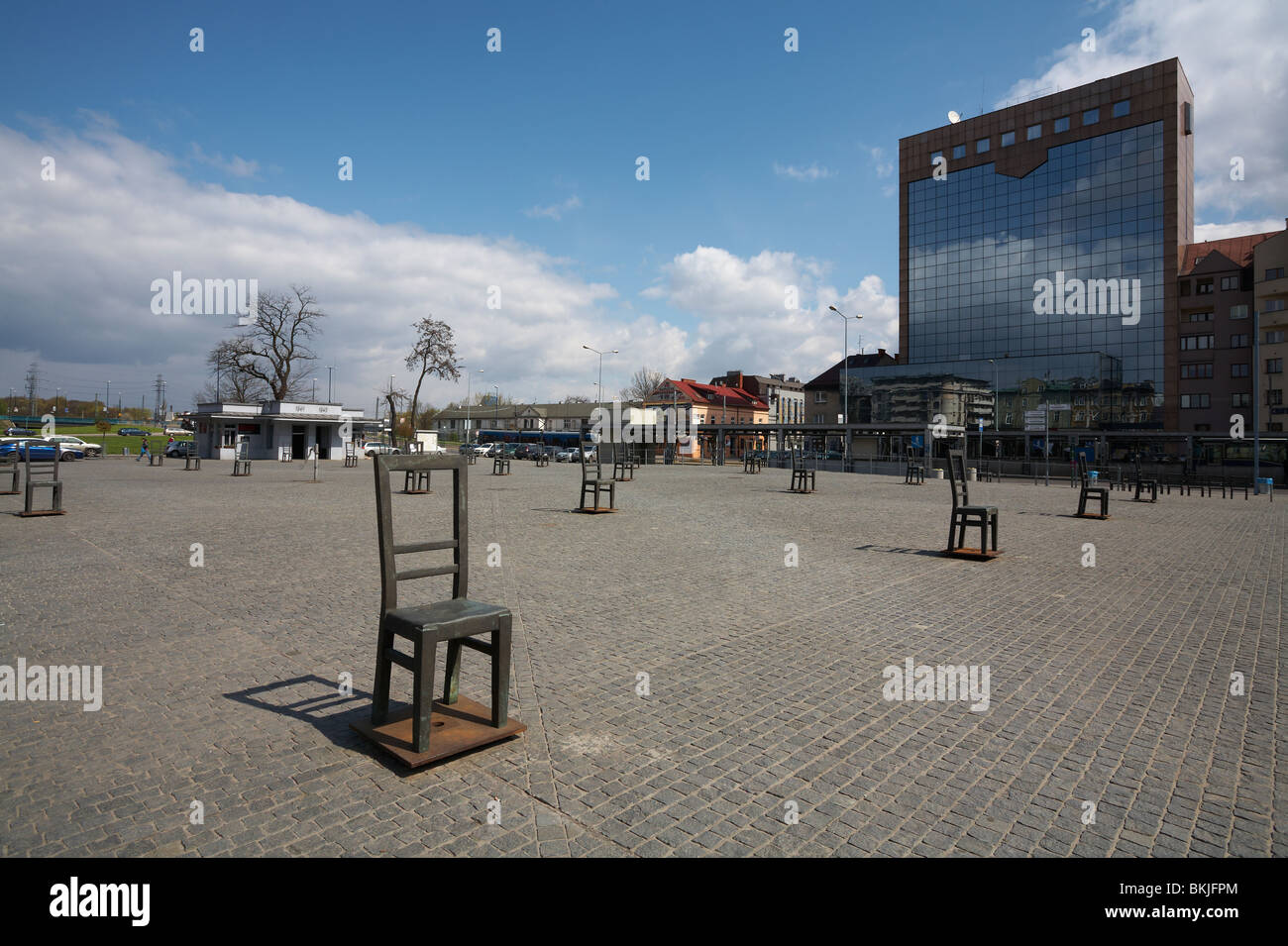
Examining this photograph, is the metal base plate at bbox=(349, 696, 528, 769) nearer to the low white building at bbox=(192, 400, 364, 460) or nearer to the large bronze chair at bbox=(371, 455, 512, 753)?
the large bronze chair at bbox=(371, 455, 512, 753)

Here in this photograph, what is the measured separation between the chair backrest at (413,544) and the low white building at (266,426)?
56.4m

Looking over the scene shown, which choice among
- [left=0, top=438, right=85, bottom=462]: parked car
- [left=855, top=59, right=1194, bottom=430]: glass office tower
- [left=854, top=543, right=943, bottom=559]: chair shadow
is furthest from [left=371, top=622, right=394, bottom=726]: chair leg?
[left=855, top=59, right=1194, bottom=430]: glass office tower

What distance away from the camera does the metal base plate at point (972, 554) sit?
35.5ft

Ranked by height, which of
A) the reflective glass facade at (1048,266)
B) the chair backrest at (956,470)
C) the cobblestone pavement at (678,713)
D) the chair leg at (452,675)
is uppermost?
the reflective glass facade at (1048,266)

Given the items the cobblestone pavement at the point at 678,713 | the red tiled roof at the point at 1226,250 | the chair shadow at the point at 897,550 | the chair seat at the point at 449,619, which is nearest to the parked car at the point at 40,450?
the cobblestone pavement at the point at 678,713

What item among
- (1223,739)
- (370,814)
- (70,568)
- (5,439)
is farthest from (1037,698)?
(5,439)

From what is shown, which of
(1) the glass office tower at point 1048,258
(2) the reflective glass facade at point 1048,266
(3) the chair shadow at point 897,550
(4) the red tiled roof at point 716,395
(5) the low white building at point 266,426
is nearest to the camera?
(3) the chair shadow at point 897,550

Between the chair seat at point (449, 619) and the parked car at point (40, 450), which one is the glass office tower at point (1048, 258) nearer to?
the parked car at point (40, 450)

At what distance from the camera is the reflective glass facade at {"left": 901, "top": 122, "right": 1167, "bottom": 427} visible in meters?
71.2

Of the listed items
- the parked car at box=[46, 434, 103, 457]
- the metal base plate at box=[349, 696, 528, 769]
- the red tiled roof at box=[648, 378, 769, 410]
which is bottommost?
the metal base plate at box=[349, 696, 528, 769]

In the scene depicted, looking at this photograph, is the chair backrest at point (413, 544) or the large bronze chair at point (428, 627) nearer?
the large bronze chair at point (428, 627)

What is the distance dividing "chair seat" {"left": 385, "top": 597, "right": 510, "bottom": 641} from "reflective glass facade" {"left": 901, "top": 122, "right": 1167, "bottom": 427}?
82699mm

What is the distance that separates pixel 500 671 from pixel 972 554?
360 inches
